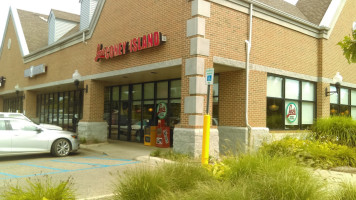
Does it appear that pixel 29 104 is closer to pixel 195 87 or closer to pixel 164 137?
pixel 164 137

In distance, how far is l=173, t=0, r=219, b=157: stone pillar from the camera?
405 inches

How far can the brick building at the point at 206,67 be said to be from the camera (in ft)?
35.5

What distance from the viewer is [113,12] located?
14586mm

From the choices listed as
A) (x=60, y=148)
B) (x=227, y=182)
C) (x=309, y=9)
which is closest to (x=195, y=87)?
(x=227, y=182)

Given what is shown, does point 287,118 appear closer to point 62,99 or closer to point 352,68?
point 352,68

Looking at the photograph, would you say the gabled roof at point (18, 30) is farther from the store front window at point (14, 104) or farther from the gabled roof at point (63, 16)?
the store front window at point (14, 104)

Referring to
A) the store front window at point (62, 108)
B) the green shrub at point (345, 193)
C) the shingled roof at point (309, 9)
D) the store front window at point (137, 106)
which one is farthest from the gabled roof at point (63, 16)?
the green shrub at point (345, 193)

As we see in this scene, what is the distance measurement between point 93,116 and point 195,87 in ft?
23.6

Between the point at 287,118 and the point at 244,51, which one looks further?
the point at 287,118

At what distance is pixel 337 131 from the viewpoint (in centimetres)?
1199

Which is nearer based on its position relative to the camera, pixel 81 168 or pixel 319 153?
pixel 81 168

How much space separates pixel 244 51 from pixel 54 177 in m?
7.83

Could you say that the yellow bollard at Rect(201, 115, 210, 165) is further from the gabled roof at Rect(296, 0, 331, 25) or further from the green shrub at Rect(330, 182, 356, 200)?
the gabled roof at Rect(296, 0, 331, 25)

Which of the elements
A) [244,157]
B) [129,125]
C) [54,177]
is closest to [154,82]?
[129,125]
